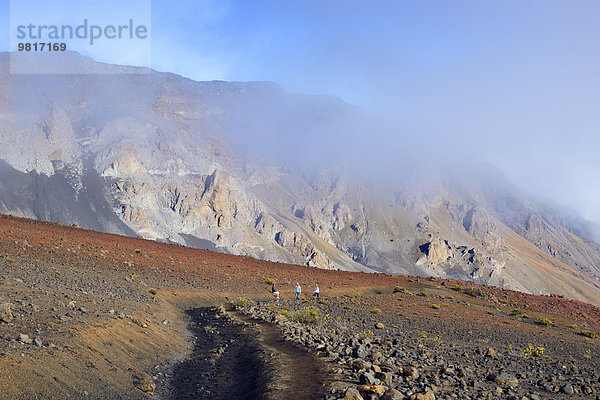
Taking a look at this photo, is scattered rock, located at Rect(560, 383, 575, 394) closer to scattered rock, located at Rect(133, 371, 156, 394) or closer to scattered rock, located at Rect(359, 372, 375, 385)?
scattered rock, located at Rect(359, 372, 375, 385)

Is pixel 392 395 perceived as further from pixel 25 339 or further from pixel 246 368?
pixel 25 339

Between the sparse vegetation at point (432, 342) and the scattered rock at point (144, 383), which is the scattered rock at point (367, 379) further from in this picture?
the sparse vegetation at point (432, 342)

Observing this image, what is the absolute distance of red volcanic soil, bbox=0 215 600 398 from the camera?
33.1 feet

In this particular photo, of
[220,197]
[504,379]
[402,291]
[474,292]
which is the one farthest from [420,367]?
[220,197]

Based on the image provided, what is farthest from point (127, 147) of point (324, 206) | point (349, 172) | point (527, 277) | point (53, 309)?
point (527, 277)

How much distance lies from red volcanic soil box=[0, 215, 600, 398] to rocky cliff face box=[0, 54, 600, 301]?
207 ft

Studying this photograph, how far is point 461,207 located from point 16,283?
194912mm

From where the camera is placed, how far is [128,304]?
19.1 metres

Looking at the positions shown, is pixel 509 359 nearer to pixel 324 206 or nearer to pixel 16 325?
pixel 16 325

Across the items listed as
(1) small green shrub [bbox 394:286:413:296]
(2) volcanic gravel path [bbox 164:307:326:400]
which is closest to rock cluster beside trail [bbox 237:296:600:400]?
(2) volcanic gravel path [bbox 164:307:326:400]

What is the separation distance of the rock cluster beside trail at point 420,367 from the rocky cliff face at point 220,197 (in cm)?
8382

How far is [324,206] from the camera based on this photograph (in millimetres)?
161375

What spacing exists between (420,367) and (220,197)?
107 meters

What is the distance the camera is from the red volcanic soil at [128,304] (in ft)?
33.1
